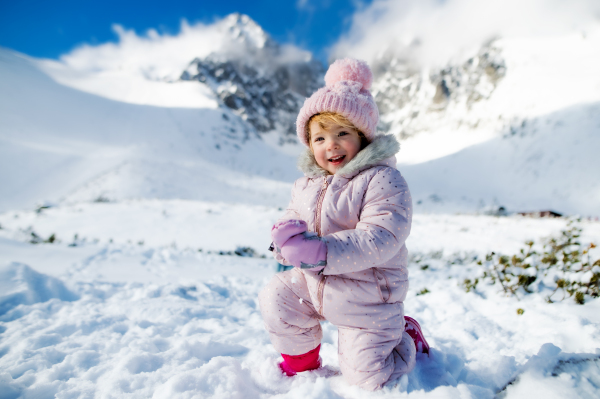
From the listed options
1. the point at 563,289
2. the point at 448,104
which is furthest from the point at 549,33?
the point at 563,289

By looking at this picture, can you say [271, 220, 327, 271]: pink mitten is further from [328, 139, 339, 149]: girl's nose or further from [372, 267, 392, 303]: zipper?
[328, 139, 339, 149]: girl's nose

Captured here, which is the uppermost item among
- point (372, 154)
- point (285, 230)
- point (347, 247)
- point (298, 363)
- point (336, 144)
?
point (336, 144)

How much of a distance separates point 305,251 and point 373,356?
0.73m

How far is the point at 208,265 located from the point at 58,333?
7.92ft

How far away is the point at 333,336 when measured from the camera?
250cm

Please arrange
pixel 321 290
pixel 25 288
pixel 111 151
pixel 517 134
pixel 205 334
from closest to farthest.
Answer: pixel 321 290
pixel 205 334
pixel 25 288
pixel 111 151
pixel 517 134

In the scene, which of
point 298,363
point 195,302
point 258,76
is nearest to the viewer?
point 298,363

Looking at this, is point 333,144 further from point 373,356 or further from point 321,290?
point 373,356

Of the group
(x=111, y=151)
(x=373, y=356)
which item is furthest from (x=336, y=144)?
(x=111, y=151)

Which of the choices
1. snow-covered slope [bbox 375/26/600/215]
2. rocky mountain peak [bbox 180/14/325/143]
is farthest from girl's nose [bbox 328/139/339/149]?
rocky mountain peak [bbox 180/14/325/143]

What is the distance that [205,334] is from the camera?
8.16 ft

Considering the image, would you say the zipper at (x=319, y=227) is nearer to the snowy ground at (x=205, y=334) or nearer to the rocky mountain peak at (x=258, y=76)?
the snowy ground at (x=205, y=334)

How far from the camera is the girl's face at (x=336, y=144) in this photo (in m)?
1.92

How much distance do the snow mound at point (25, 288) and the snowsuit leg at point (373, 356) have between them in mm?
2764
